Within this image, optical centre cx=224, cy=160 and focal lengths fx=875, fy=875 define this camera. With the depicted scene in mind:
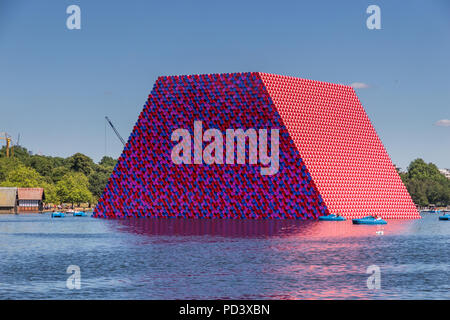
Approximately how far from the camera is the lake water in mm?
47250

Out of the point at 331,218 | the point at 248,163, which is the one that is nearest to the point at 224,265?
the point at 331,218

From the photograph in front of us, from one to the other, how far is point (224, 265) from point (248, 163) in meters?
79.0

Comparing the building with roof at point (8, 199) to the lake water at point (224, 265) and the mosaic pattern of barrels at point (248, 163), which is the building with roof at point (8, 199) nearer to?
the mosaic pattern of barrels at point (248, 163)

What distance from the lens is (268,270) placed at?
57594 mm

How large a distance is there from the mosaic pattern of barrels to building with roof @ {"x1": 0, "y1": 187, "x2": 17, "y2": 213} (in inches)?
1749

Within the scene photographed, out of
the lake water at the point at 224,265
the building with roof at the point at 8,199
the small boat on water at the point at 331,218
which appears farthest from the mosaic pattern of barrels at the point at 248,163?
the building with roof at the point at 8,199

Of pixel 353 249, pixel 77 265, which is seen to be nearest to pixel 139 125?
pixel 353 249

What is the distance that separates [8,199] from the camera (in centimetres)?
19238

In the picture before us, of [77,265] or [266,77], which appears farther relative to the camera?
[266,77]

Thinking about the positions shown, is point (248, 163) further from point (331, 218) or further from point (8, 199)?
point (8, 199)

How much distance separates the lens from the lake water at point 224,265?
4725cm

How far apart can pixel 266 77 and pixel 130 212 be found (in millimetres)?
32717

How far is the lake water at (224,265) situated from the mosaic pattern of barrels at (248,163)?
39212 mm
